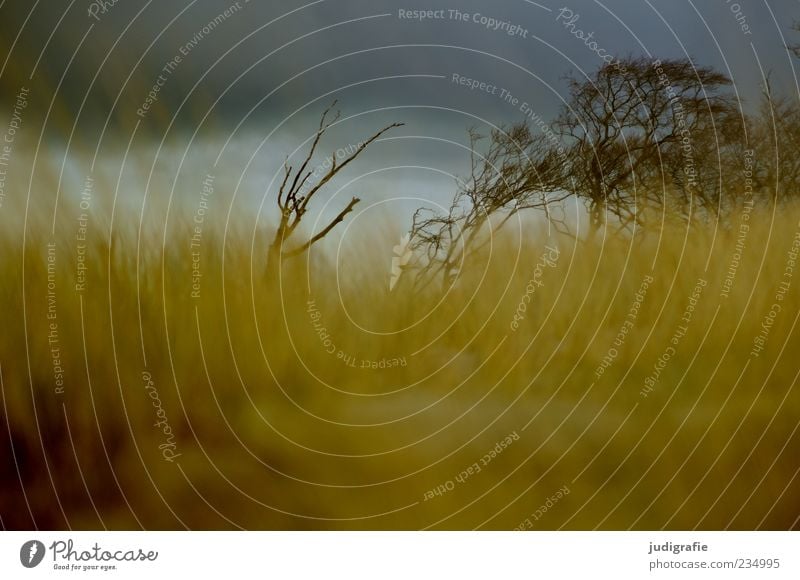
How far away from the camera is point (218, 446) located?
1578 millimetres

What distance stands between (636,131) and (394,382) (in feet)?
2.76

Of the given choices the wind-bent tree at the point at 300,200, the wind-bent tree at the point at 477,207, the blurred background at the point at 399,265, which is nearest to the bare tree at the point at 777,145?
the blurred background at the point at 399,265

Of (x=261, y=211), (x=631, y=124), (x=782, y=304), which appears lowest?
(x=782, y=304)

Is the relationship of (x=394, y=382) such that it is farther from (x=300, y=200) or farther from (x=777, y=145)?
(x=777, y=145)

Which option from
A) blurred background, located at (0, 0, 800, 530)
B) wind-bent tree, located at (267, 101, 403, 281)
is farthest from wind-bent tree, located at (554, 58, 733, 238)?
wind-bent tree, located at (267, 101, 403, 281)

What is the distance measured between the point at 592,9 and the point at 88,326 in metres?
1.41

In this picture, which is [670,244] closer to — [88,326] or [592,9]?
[592,9]

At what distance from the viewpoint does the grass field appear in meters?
1.56

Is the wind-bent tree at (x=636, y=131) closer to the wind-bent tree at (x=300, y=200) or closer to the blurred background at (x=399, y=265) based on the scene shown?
the blurred background at (x=399, y=265)

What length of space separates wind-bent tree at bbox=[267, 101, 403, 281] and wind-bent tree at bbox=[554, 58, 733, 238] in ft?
1.62

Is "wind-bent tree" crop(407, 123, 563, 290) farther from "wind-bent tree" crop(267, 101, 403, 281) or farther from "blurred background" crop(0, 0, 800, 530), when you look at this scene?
"wind-bent tree" crop(267, 101, 403, 281)

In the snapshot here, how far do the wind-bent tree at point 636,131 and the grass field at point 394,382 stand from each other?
0.10 meters
